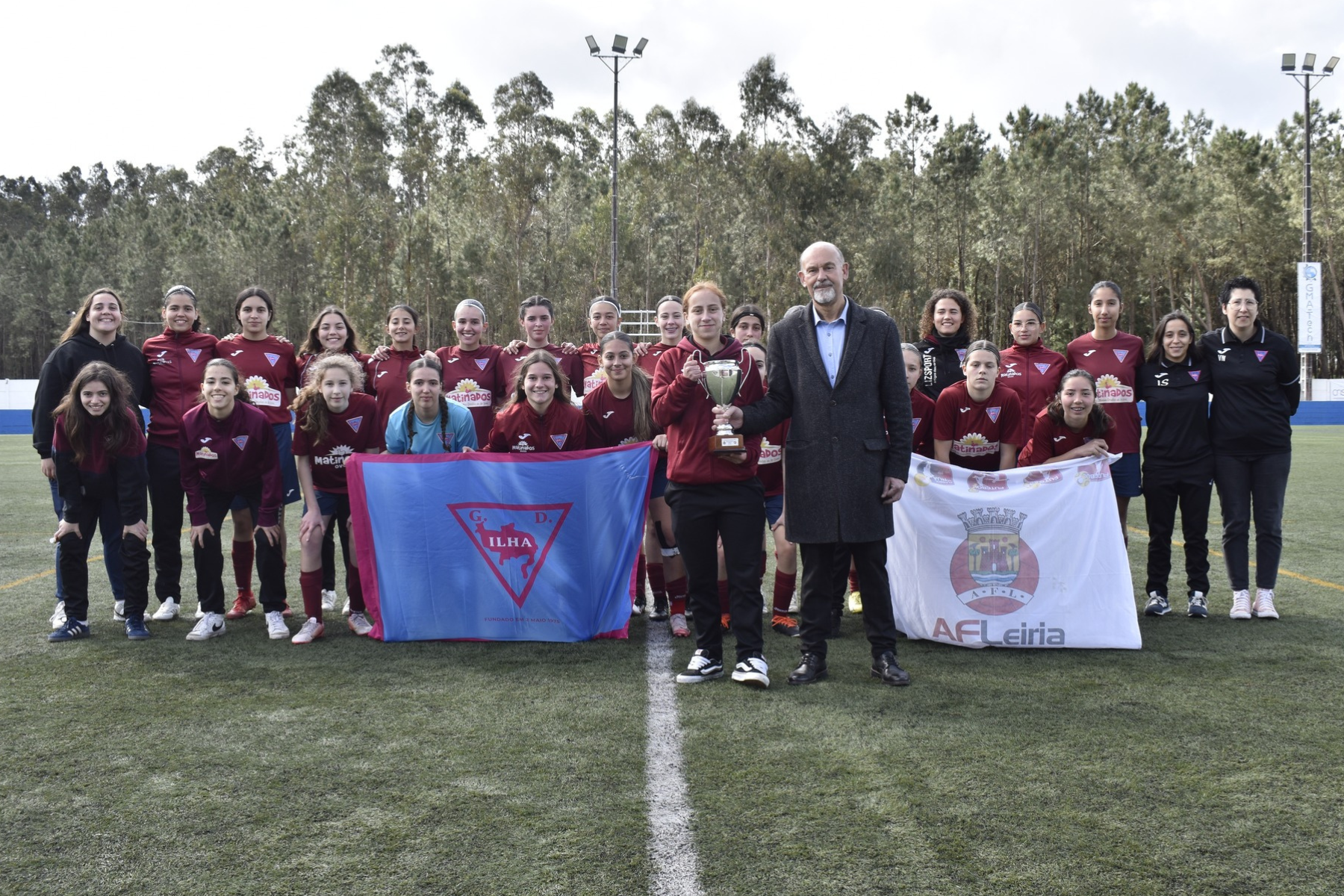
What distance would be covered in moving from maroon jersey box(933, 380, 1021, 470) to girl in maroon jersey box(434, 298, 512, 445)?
109 inches

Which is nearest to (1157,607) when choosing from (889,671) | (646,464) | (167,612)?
(889,671)

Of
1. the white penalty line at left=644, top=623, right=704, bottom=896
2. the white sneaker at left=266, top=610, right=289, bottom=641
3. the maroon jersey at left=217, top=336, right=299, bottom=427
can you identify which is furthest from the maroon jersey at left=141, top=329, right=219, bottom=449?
the white penalty line at left=644, top=623, right=704, bottom=896

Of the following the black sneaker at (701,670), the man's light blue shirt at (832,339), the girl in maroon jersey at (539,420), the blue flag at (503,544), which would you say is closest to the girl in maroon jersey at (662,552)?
the blue flag at (503,544)

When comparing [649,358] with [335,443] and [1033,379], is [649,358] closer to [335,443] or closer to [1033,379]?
[335,443]

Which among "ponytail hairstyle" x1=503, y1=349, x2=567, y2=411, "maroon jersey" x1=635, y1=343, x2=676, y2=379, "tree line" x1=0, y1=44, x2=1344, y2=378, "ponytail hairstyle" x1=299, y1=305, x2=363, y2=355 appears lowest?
"ponytail hairstyle" x1=503, y1=349, x2=567, y2=411

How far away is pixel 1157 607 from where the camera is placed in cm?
575

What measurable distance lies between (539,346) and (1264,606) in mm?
4483

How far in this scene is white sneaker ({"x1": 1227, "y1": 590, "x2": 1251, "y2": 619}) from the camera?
5.60m

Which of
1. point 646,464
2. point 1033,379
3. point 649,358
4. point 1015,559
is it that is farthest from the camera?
point 649,358

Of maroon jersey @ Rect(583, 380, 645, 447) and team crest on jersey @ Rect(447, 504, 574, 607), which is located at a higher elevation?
maroon jersey @ Rect(583, 380, 645, 447)

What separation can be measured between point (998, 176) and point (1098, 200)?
4834 millimetres

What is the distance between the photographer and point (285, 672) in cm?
469

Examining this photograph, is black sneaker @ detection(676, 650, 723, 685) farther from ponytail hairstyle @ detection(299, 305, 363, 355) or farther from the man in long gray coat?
ponytail hairstyle @ detection(299, 305, 363, 355)

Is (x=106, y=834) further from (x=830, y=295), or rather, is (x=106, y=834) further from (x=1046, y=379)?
(x=1046, y=379)
